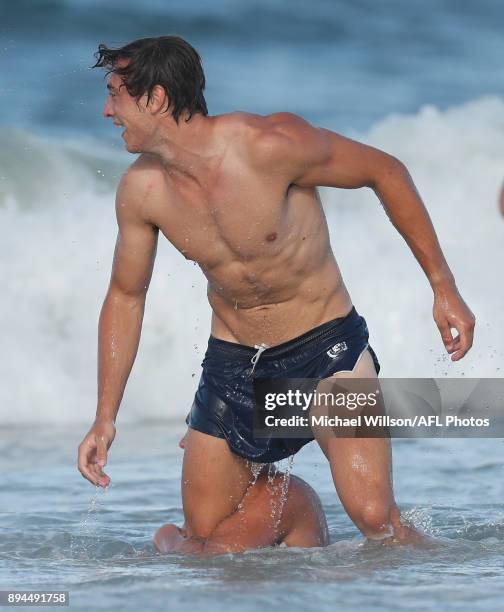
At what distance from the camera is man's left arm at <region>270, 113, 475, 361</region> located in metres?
4.20

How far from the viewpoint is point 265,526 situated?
4.63 meters

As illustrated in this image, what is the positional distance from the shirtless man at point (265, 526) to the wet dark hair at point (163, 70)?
1428mm

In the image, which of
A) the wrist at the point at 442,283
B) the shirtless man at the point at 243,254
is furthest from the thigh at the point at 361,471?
the wrist at the point at 442,283

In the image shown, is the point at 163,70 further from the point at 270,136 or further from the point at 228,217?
the point at 228,217

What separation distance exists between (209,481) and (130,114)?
1348 mm

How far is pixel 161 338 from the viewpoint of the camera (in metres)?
9.59

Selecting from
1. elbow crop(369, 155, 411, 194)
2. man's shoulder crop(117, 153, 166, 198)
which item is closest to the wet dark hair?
man's shoulder crop(117, 153, 166, 198)

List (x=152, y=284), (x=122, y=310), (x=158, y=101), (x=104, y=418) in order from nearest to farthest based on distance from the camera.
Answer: (x=158, y=101) → (x=104, y=418) → (x=122, y=310) → (x=152, y=284)

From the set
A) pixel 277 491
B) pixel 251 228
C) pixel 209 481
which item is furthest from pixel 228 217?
pixel 277 491

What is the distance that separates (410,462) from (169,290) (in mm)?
3602

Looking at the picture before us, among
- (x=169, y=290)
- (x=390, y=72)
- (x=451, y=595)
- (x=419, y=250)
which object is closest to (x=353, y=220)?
(x=169, y=290)

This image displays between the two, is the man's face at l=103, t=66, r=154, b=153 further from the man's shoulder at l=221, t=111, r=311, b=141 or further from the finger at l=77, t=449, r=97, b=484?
the finger at l=77, t=449, r=97, b=484

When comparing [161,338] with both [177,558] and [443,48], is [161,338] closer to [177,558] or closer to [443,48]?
[177,558]

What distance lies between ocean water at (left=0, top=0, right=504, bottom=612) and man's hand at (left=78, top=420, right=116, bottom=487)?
31 cm
